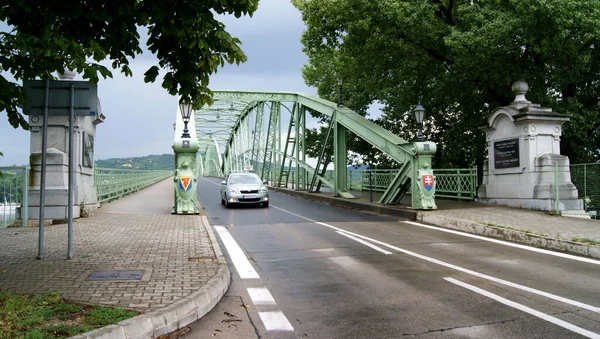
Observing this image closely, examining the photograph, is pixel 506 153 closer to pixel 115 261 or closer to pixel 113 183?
pixel 115 261

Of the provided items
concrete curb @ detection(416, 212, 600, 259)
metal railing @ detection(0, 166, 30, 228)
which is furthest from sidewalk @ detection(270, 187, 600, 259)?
metal railing @ detection(0, 166, 30, 228)

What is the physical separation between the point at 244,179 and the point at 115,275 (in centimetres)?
→ 1424

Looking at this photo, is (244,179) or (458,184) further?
(244,179)

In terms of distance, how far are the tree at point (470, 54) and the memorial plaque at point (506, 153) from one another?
2.35 metres

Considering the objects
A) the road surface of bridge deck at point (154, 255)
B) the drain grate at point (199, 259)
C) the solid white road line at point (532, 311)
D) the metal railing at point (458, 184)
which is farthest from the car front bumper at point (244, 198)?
the solid white road line at point (532, 311)

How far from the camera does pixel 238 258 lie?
7645mm

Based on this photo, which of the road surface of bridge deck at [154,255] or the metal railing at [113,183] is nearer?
→ the road surface of bridge deck at [154,255]

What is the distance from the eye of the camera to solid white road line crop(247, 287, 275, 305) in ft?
16.6

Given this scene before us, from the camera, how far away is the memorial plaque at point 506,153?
14.4 metres

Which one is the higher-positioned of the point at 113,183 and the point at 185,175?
the point at 185,175

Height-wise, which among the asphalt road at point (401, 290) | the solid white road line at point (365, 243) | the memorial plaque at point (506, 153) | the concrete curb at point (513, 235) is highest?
the memorial plaque at point (506, 153)

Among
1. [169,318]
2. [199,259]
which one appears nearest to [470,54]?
[199,259]

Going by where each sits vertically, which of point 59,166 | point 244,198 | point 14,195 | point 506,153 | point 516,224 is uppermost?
point 506,153

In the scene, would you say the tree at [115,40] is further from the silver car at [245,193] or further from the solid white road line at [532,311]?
the silver car at [245,193]
